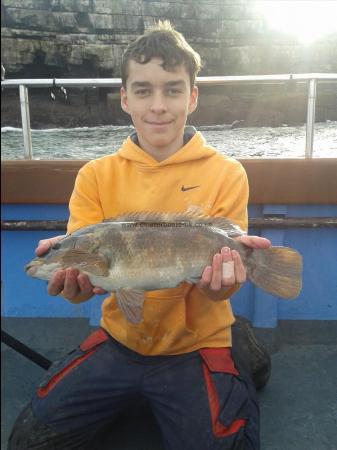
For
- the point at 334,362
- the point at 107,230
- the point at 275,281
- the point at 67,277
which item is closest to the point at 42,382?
the point at 67,277

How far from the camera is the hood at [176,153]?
2652 millimetres

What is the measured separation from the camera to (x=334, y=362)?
7.64 ft

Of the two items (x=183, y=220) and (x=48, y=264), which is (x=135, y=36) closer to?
(x=183, y=220)

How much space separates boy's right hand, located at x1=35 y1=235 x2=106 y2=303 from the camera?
2264 mm

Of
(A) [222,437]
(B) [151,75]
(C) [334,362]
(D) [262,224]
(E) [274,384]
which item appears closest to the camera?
(A) [222,437]

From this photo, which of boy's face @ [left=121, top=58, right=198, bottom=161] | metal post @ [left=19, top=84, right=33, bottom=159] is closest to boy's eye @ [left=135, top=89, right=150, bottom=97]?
boy's face @ [left=121, top=58, right=198, bottom=161]

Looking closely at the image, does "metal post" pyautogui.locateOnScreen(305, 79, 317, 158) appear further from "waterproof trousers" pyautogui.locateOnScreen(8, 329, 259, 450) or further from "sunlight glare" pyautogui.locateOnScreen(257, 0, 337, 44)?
"waterproof trousers" pyautogui.locateOnScreen(8, 329, 259, 450)

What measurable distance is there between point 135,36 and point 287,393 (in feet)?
7.19

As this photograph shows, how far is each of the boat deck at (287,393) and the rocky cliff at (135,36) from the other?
4.37 ft

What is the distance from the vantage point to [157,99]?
8.16 ft

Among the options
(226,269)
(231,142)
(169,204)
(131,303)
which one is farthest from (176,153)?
(231,142)

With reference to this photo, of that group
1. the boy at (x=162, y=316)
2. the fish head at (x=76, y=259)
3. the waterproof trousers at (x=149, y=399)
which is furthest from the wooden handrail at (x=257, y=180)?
the waterproof trousers at (x=149, y=399)

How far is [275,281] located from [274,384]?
0.87 m

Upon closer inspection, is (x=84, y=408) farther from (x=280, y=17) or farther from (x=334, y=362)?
(x=280, y=17)
